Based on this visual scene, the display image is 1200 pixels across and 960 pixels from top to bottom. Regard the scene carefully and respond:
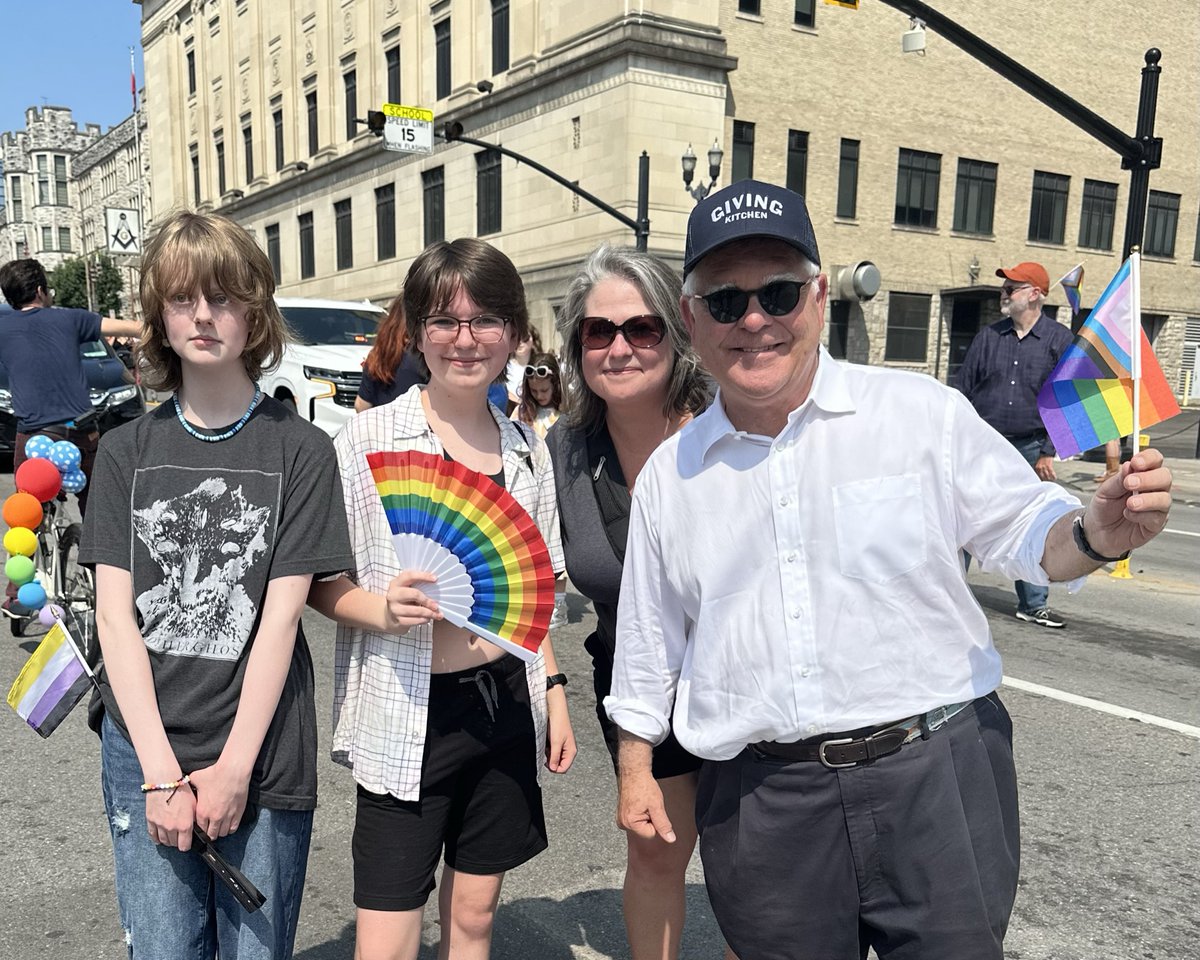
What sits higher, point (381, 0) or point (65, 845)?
point (381, 0)

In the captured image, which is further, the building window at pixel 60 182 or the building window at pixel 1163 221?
the building window at pixel 60 182

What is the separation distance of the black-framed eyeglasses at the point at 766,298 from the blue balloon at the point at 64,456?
4145mm

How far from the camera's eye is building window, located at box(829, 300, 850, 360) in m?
28.3

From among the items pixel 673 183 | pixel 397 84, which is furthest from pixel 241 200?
pixel 673 183

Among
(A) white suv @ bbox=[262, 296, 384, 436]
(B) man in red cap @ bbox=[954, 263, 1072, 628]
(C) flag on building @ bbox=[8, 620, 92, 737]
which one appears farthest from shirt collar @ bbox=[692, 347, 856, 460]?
(A) white suv @ bbox=[262, 296, 384, 436]

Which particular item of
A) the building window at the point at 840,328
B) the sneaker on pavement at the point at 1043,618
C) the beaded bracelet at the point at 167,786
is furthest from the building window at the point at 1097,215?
the beaded bracelet at the point at 167,786

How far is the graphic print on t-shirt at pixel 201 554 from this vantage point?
6.05 feet

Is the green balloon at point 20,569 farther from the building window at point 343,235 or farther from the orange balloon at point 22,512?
the building window at point 343,235

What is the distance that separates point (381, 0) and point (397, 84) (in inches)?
119

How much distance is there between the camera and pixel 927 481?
1731 millimetres

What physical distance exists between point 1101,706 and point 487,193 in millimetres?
27710

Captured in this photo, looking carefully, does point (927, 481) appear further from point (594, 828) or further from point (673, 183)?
point (673, 183)

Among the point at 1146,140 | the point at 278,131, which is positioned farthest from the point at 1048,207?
the point at 278,131

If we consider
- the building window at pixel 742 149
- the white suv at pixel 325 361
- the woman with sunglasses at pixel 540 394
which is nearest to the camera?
the woman with sunglasses at pixel 540 394
